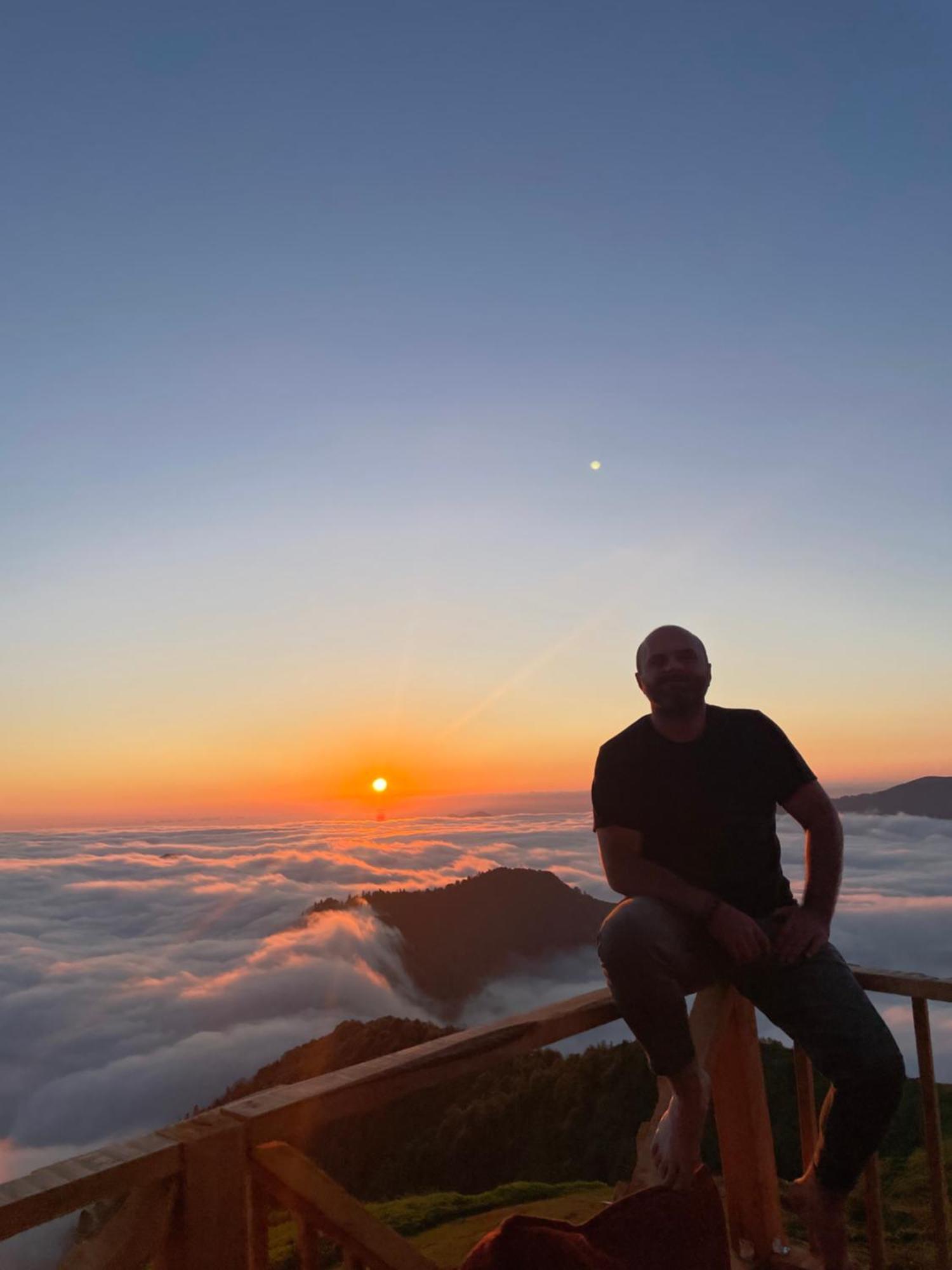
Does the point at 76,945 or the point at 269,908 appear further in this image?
the point at 269,908

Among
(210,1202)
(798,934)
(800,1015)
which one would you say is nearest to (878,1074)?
(800,1015)

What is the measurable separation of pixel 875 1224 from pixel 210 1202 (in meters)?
2.37

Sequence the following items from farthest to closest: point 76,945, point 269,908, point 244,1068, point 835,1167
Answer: point 269,908, point 76,945, point 244,1068, point 835,1167

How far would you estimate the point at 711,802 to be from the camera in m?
2.71

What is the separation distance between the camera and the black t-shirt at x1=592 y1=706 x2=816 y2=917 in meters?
2.69

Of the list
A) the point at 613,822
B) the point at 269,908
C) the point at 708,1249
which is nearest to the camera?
the point at 708,1249

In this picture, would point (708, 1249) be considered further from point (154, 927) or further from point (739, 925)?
point (154, 927)

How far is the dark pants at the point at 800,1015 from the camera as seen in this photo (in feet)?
7.47

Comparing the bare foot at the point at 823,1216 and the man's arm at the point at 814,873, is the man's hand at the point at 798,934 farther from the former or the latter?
the bare foot at the point at 823,1216

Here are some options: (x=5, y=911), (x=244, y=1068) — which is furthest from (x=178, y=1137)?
(x=5, y=911)

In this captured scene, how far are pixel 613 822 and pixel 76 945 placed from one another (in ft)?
215

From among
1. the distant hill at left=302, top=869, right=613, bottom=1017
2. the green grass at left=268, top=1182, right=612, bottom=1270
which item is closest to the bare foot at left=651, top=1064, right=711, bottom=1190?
the green grass at left=268, top=1182, right=612, bottom=1270

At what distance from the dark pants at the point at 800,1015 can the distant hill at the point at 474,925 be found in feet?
192

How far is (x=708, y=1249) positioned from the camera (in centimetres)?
203
